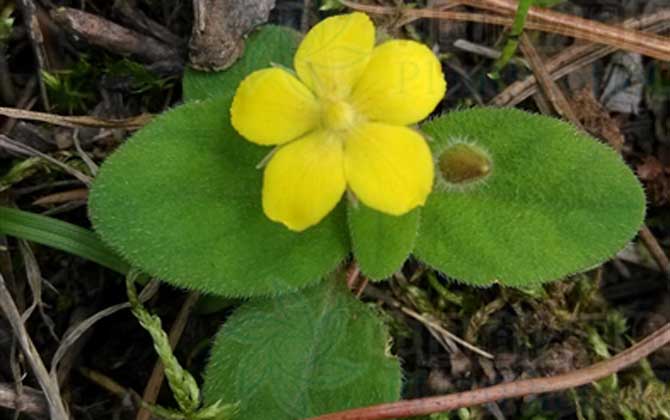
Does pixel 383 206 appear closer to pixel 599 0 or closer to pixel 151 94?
pixel 151 94

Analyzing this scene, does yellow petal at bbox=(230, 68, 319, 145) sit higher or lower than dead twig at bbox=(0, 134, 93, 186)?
higher

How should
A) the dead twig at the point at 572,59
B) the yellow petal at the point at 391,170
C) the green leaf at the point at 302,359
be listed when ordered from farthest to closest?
the dead twig at the point at 572,59 < the green leaf at the point at 302,359 < the yellow petal at the point at 391,170

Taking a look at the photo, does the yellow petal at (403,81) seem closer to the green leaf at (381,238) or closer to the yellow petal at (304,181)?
the yellow petal at (304,181)

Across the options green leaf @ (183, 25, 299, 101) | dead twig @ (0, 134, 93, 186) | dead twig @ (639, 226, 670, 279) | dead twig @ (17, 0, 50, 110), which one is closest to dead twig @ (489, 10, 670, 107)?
dead twig @ (639, 226, 670, 279)

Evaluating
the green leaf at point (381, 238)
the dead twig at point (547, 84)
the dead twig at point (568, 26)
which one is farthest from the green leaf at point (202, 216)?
the dead twig at point (547, 84)

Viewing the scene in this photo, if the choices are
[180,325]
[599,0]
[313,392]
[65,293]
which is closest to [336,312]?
[313,392]

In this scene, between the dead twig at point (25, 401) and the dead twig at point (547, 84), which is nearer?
the dead twig at point (25, 401)

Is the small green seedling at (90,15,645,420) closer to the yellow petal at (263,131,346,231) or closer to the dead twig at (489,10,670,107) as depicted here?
the yellow petal at (263,131,346,231)
